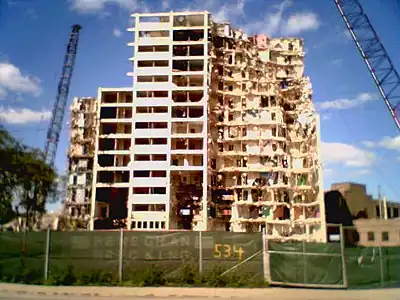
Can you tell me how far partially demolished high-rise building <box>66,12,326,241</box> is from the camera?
74125 mm

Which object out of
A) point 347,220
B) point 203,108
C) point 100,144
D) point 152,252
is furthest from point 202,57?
point 152,252

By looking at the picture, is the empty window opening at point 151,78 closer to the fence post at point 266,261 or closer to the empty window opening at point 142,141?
the empty window opening at point 142,141

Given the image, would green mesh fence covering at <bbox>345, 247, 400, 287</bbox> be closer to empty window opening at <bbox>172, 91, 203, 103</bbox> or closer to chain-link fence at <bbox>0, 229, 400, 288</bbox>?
chain-link fence at <bbox>0, 229, 400, 288</bbox>

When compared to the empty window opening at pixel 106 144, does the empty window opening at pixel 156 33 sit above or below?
above

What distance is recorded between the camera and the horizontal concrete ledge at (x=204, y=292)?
663 inches

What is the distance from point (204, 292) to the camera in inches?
679

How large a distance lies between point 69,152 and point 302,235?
49.9 m

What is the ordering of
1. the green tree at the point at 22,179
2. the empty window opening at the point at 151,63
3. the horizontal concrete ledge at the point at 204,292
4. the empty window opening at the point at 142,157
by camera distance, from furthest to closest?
the empty window opening at the point at 151,63 < the empty window opening at the point at 142,157 < the green tree at the point at 22,179 < the horizontal concrete ledge at the point at 204,292

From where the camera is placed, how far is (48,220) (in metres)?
74.6

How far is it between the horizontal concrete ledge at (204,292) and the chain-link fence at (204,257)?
0.83 metres

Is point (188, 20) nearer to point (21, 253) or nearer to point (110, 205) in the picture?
point (110, 205)

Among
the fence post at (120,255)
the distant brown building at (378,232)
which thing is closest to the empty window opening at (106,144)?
the distant brown building at (378,232)

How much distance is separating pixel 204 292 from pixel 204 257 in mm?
1732

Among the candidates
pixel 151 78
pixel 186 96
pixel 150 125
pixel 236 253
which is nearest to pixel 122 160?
pixel 150 125
